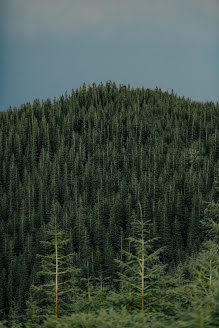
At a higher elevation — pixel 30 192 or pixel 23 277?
pixel 30 192

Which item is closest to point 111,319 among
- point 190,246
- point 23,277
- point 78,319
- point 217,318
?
point 78,319

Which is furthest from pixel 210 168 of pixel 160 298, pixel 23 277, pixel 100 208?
pixel 160 298

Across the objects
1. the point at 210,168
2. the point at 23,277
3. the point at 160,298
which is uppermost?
the point at 210,168

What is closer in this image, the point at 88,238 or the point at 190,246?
the point at 190,246

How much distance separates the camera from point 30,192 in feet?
639

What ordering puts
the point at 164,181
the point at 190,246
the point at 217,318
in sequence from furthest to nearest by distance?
the point at 164,181 < the point at 190,246 < the point at 217,318

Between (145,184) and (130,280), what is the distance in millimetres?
177826

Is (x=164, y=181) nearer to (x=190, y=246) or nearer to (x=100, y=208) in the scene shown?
(x=100, y=208)

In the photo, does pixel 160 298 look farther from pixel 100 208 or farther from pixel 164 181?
pixel 164 181

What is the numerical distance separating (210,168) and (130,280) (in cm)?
18674

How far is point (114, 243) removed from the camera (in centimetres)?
13350

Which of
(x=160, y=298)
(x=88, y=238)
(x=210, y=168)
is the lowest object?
(x=88, y=238)

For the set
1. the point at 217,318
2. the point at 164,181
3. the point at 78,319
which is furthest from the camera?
the point at 164,181

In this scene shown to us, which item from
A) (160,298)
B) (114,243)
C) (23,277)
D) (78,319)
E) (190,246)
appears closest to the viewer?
(78,319)
